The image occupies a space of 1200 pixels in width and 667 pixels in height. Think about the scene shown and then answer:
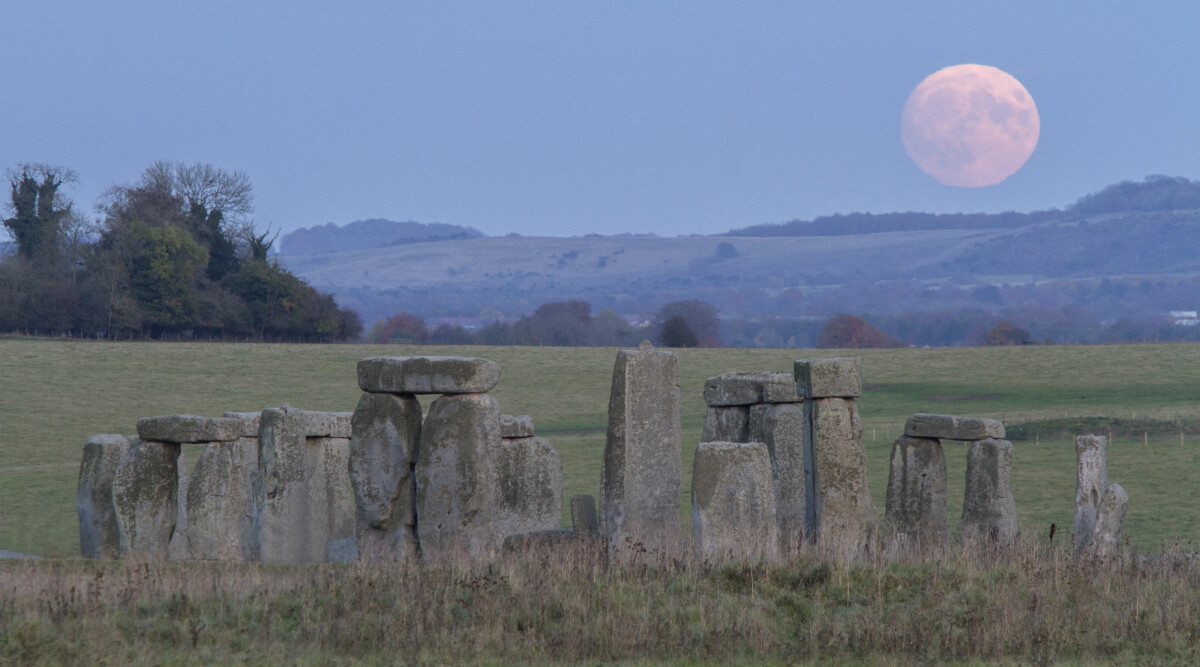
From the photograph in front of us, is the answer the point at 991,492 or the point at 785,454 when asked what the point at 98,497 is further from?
the point at 991,492

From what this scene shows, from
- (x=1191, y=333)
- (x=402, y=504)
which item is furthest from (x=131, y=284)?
(x=1191, y=333)

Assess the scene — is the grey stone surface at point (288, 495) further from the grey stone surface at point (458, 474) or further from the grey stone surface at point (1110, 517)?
the grey stone surface at point (1110, 517)

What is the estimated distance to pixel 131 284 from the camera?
6253 centimetres

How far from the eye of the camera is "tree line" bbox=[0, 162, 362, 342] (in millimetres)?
61281

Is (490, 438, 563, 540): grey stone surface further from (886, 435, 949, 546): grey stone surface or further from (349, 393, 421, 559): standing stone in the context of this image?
(886, 435, 949, 546): grey stone surface

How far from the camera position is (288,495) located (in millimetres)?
16438

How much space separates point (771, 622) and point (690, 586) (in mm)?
1032

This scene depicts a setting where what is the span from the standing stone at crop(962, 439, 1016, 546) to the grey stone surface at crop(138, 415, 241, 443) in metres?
10.7

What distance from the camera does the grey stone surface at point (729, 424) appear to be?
1839cm

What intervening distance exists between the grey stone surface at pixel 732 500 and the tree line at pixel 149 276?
54.7 metres

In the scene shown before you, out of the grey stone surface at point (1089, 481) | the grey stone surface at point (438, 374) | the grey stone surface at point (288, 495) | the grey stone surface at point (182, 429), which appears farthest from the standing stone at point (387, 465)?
the grey stone surface at point (1089, 481)

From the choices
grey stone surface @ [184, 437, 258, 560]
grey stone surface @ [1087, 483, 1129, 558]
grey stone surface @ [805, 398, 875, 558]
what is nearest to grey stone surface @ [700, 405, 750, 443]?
grey stone surface @ [805, 398, 875, 558]

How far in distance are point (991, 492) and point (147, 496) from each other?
12.0 meters

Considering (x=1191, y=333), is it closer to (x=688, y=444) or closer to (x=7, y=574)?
(x=688, y=444)
